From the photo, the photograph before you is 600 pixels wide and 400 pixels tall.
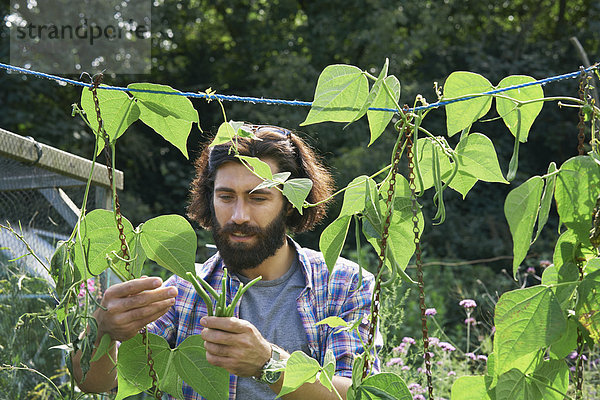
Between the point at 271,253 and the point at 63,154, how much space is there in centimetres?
113

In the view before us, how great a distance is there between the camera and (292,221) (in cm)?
195

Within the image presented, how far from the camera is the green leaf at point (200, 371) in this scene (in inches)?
40.1

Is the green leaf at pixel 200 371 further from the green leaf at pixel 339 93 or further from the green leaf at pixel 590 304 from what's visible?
the green leaf at pixel 590 304

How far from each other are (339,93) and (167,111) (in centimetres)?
26

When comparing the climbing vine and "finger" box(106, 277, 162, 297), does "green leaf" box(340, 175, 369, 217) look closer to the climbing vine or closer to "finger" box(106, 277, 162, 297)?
the climbing vine

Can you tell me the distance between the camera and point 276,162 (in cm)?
164

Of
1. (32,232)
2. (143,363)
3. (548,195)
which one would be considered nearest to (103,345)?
(143,363)

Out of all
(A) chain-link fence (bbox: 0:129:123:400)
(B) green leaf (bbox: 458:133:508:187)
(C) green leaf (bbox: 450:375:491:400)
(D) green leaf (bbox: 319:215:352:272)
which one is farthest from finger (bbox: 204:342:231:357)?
(A) chain-link fence (bbox: 0:129:123:400)

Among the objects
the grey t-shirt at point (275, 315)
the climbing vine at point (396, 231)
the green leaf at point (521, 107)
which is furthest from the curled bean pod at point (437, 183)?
the grey t-shirt at point (275, 315)

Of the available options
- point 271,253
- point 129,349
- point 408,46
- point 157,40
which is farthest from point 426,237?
point 129,349

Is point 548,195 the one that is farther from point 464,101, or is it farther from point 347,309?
point 347,309

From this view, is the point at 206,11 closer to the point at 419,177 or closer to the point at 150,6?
the point at 150,6

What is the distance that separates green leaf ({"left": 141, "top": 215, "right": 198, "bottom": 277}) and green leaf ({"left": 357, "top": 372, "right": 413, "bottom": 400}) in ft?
0.97

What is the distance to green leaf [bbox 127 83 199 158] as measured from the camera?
97cm
